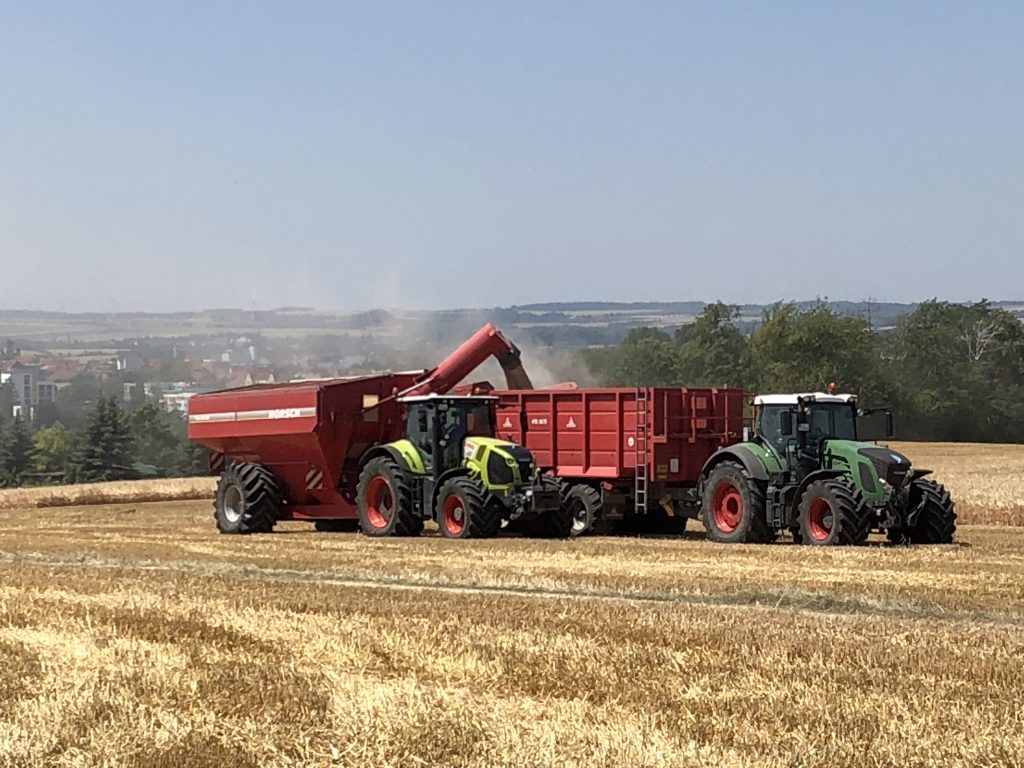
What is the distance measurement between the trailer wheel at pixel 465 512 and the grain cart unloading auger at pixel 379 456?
0.01 metres

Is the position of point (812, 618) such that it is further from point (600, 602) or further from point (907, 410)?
point (907, 410)

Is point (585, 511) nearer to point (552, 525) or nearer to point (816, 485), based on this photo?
point (552, 525)

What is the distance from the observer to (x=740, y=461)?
22.6m

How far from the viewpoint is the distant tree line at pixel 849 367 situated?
8194cm

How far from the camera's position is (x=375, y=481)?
24.7 metres

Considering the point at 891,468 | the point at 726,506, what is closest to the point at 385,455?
the point at 726,506

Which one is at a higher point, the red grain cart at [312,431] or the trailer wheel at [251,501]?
the red grain cart at [312,431]

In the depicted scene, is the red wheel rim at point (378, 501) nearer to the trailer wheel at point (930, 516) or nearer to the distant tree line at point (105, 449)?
the trailer wheel at point (930, 516)

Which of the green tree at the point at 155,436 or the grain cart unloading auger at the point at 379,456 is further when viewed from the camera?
the green tree at the point at 155,436

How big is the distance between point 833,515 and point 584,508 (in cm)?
488

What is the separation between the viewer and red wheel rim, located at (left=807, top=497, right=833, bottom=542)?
21.2 metres

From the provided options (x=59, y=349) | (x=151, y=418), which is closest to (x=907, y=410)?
(x=151, y=418)

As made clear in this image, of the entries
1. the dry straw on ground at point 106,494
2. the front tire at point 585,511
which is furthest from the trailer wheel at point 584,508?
the dry straw on ground at point 106,494

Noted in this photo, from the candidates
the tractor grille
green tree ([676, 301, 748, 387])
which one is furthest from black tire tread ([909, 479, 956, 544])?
green tree ([676, 301, 748, 387])
